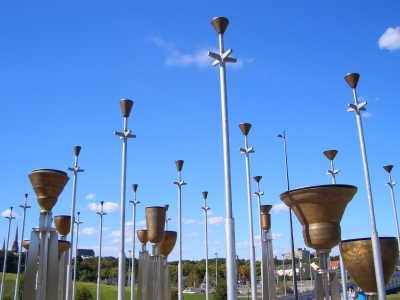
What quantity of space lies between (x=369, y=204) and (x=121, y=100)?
9.57 metres

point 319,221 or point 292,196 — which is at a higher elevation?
point 292,196

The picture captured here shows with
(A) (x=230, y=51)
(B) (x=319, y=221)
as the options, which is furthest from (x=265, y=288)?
(A) (x=230, y=51)

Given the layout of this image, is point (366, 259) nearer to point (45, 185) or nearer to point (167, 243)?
point (45, 185)

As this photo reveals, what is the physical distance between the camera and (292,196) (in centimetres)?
1165

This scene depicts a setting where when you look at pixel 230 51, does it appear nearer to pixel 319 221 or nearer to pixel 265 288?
pixel 319 221

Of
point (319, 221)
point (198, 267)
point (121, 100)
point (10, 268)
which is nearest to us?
point (319, 221)

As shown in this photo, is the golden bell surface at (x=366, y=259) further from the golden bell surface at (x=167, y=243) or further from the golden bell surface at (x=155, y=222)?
the golden bell surface at (x=167, y=243)

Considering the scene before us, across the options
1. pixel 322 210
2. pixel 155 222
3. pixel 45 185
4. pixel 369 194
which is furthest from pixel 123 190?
pixel 369 194

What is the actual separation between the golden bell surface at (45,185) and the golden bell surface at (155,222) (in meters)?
6.23

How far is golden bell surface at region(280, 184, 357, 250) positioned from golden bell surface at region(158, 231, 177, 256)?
13601mm

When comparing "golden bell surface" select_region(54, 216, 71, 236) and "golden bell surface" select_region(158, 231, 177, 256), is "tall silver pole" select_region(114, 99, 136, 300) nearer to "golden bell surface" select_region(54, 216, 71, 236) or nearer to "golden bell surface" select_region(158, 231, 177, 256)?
"golden bell surface" select_region(54, 216, 71, 236)

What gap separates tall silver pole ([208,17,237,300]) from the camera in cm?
991

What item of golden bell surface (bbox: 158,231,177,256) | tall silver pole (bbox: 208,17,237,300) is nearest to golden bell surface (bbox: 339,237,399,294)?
tall silver pole (bbox: 208,17,237,300)

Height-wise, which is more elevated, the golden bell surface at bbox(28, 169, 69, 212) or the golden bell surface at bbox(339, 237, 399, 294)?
the golden bell surface at bbox(28, 169, 69, 212)
